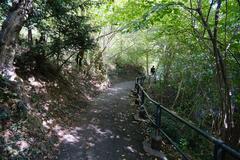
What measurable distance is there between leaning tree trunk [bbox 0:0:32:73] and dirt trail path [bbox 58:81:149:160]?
2591 mm

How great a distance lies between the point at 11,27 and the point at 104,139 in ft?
12.1

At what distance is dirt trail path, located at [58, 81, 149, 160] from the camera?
17.0 feet

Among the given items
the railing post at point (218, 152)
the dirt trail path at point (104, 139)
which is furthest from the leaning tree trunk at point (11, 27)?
the railing post at point (218, 152)

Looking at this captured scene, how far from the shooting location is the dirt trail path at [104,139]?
5.19 metres

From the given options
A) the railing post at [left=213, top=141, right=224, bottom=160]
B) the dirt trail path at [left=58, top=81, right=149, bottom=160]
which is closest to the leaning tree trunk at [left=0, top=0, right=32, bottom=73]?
the dirt trail path at [left=58, top=81, right=149, bottom=160]

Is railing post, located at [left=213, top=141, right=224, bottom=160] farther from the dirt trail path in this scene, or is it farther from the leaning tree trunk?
the leaning tree trunk

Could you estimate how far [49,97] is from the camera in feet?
26.2

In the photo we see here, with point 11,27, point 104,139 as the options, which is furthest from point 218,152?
point 11,27

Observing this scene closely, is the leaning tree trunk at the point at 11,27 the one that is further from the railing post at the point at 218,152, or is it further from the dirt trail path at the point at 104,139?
the railing post at the point at 218,152

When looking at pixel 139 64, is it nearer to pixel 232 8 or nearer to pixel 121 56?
pixel 121 56

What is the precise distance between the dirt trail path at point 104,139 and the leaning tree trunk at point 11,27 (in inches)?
102

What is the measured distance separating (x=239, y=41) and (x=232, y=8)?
42.0 inches

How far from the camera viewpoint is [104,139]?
6145mm

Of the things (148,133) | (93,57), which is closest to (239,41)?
(148,133)
